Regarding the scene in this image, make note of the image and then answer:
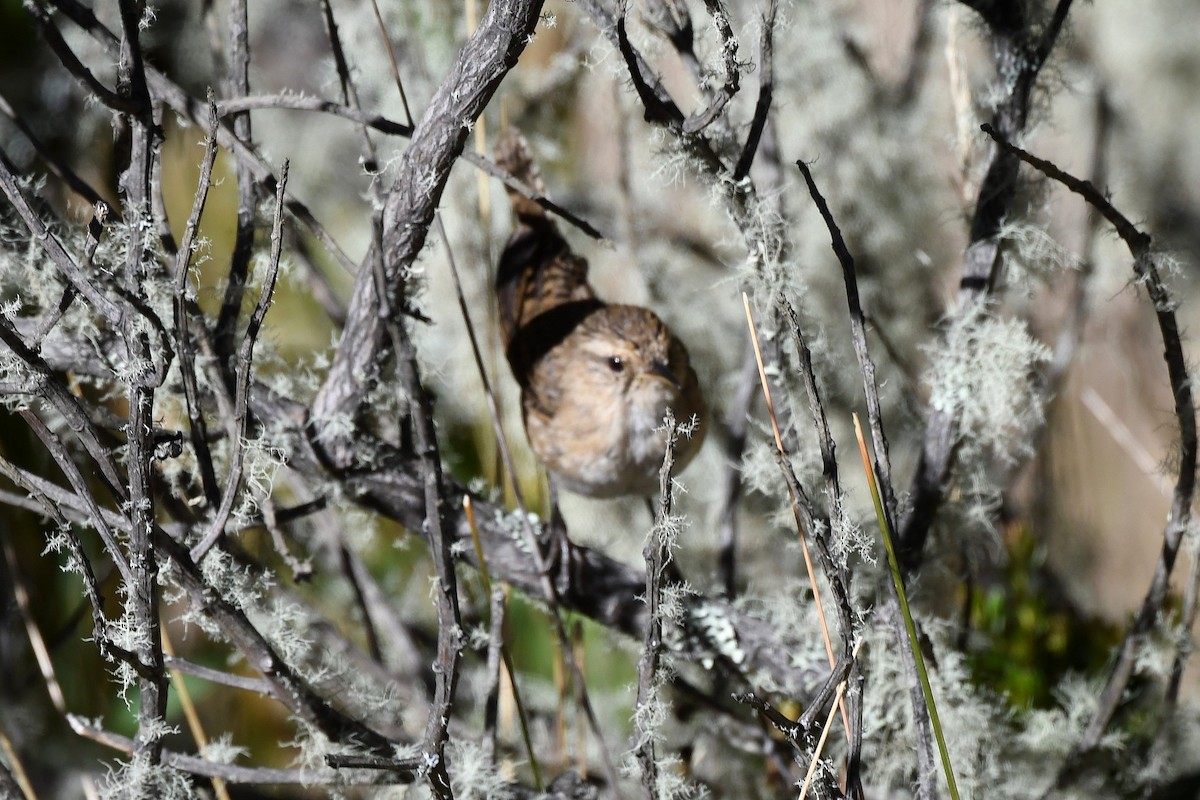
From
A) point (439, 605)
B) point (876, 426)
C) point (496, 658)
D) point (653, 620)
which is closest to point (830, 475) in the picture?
point (876, 426)

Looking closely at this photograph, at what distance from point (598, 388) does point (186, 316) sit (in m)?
0.92

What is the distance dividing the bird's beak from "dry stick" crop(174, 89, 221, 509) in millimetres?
818

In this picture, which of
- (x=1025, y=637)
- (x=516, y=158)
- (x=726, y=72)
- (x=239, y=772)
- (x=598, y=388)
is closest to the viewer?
(x=726, y=72)

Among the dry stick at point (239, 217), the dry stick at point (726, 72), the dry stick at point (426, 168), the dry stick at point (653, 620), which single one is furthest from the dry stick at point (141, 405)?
the dry stick at point (726, 72)

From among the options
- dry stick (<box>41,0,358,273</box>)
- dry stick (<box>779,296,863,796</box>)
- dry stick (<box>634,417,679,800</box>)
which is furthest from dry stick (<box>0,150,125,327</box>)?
dry stick (<box>779,296,863,796</box>)

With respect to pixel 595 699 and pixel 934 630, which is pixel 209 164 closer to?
pixel 934 630

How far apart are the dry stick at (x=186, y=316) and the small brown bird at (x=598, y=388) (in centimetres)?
75

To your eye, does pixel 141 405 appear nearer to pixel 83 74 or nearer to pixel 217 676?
pixel 217 676

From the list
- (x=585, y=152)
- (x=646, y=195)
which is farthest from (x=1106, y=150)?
(x=585, y=152)

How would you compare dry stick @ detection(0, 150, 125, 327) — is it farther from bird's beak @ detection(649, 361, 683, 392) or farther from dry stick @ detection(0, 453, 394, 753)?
bird's beak @ detection(649, 361, 683, 392)

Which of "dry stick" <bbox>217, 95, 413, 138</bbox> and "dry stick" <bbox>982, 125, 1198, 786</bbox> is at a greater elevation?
"dry stick" <bbox>217, 95, 413, 138</bbox>

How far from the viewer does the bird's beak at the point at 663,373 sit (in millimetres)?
1818

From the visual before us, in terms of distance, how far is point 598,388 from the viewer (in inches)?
75.9

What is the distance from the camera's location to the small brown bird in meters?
1.85
